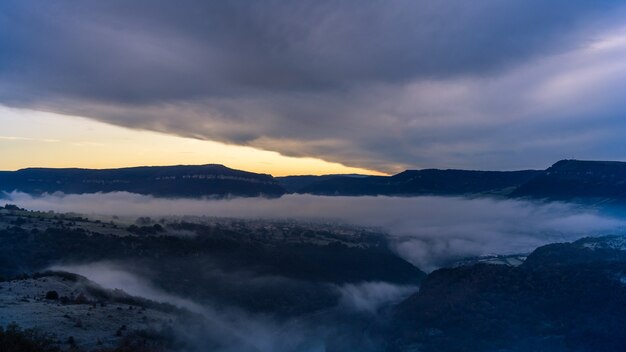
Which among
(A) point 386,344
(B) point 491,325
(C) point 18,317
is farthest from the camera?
(A) point 386,344

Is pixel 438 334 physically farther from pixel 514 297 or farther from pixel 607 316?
pixel 607 316

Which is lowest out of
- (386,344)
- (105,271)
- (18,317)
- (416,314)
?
(386,344)

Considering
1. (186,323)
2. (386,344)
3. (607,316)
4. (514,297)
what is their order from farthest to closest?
(386,344), (514,297), (607,316), (186,323)

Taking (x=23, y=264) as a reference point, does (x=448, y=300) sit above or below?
below

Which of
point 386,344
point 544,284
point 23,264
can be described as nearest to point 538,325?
point 544,284

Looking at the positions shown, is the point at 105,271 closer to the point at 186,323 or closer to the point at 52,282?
the point at 52,282

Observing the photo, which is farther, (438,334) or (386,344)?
(386,344)
